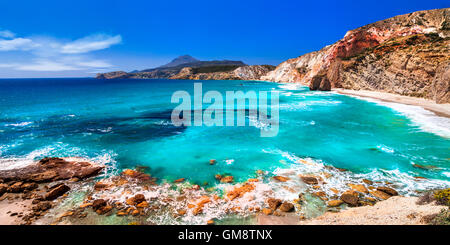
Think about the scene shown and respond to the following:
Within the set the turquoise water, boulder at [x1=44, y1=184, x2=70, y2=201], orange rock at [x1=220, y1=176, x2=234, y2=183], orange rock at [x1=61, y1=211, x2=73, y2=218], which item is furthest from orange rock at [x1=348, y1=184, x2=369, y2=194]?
boulder at [x1=44, y1=184, x2=70, y2=201]

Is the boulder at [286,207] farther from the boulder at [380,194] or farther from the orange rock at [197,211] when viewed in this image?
the boulder at [380,194]

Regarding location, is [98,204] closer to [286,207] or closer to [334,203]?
[286,207]

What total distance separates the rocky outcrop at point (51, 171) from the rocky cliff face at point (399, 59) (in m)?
49.4

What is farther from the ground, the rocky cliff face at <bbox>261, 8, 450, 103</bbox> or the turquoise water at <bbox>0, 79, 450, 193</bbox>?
the rocky cliff face at <bbox>261, 8, 450, 103</bbox>

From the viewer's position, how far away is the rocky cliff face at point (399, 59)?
39.3 m

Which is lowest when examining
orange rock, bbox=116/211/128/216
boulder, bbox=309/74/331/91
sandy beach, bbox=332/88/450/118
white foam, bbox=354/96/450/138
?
orange rock, bbox=116/211/128/216

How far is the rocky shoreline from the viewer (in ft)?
30.5

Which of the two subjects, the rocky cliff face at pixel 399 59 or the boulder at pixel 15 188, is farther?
the rocky cliff face at pixel 399 59

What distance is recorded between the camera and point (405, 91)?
45.1m

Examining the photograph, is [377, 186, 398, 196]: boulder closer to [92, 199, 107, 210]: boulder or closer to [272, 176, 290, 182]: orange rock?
[272, 176, 290, 182]: orange rock

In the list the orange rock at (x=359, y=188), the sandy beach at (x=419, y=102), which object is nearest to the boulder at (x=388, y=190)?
the orange rock at (x=359, y=188)

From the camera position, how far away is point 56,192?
35.9 ft
